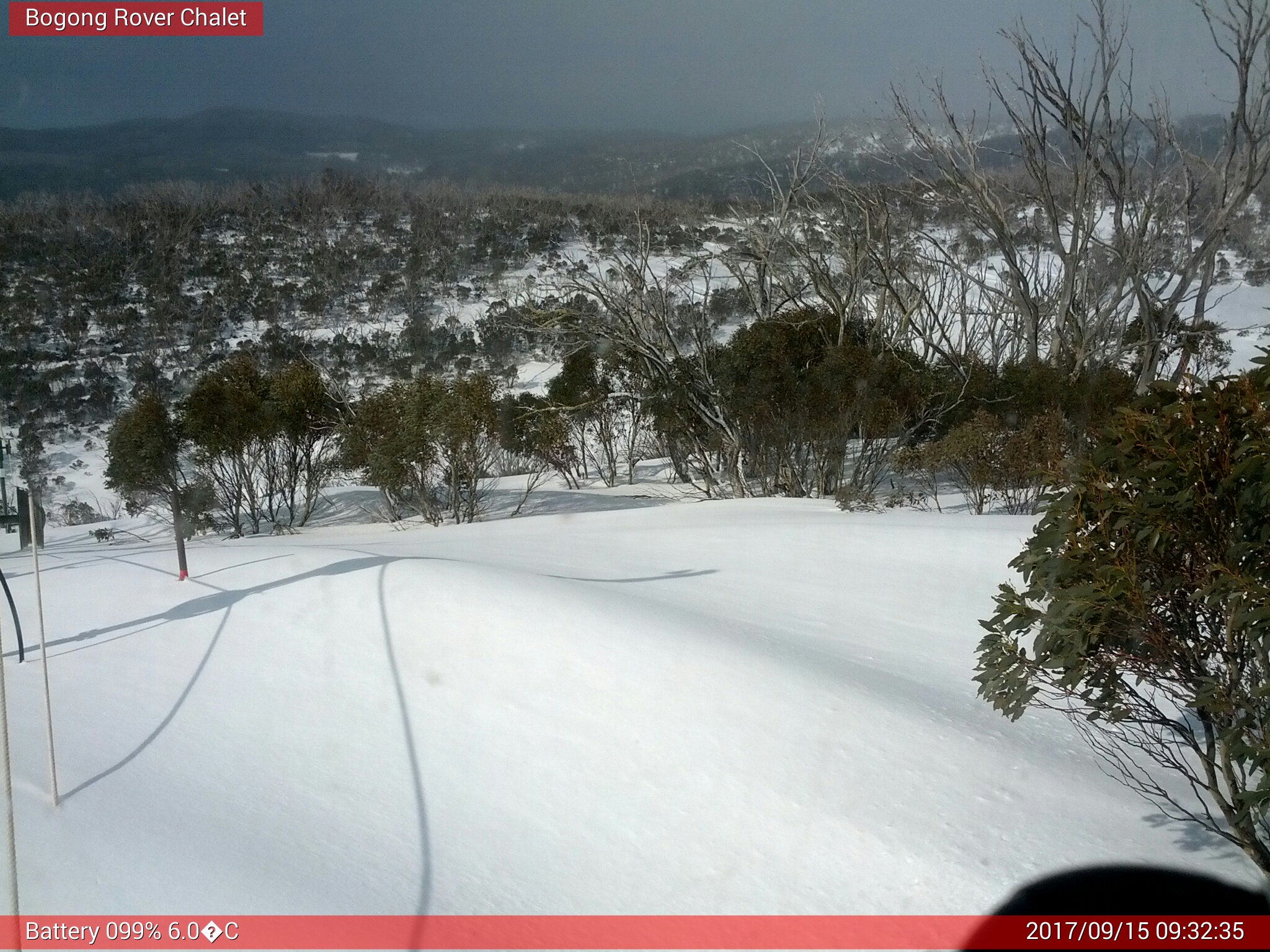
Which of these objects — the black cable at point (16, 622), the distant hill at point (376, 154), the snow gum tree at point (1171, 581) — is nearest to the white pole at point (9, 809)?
the black cable at point (16, 622)

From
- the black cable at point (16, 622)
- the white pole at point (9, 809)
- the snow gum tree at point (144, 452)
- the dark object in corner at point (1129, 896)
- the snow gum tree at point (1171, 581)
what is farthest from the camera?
the snow gum tree at point (144, 452)

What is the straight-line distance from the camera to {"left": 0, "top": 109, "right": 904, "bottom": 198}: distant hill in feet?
60.8

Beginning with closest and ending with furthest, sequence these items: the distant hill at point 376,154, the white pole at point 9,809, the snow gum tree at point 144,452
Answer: the white pole at point 9,809 → the snow gum tree at point 144,452 → the distant hill at point 376,154

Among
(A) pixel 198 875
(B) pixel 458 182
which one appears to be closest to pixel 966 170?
(A) pixel 198 875

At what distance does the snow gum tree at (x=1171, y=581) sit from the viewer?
2.93 m

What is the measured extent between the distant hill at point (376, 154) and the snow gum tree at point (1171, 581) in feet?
43.9

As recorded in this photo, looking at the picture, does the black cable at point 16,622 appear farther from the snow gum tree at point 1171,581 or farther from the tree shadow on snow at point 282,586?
the snow gum tree at point 1171,581

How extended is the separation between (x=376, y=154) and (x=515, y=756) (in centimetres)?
3838

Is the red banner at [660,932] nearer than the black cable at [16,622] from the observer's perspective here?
Yes

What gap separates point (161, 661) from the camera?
514cm

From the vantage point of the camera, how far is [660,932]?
3305 millimetres

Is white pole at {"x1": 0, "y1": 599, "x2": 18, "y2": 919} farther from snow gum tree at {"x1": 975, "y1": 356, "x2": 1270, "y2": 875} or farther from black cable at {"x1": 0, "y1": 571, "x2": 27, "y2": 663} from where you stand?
snow gum tree at {"x1": 975, "y1": 356, "x2": 1270, "y2": 875}

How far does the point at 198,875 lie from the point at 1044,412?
42.6ft

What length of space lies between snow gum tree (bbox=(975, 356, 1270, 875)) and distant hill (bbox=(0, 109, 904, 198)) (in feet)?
43.9
